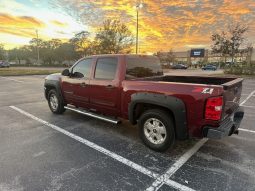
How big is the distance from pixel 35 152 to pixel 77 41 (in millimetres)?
57285

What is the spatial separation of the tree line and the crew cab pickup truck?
28239mm

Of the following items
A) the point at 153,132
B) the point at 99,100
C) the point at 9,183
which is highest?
the point at 99,100

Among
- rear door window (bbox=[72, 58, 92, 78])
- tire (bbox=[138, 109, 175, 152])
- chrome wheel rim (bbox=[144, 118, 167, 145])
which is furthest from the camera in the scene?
rear door window (bbox=[72, 58, 92, 78])

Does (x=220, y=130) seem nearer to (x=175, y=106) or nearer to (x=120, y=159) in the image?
(x=175, y=106)

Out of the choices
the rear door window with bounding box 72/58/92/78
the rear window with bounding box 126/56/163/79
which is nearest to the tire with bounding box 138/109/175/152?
the rear window with bounding box 126/56/163/79

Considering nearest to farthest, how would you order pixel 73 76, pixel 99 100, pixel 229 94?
pixel 229 94 → pixel 99 100 → pixel 73 76

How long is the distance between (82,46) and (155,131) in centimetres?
5184

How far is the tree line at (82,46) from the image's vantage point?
33.1 metres

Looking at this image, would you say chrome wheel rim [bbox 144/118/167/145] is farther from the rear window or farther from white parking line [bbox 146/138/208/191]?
the rear window

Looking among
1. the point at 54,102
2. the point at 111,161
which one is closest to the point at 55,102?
the point at 54,102

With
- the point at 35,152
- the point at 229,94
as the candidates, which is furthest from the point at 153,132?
the point at 35,152

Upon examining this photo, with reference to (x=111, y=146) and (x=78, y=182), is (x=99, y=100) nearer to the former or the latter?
(x=111, y=146)

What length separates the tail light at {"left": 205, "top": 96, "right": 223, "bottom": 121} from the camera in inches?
123

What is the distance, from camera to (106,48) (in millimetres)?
33000
